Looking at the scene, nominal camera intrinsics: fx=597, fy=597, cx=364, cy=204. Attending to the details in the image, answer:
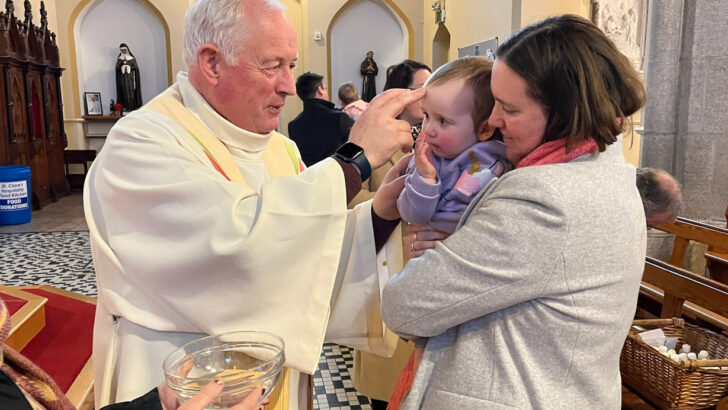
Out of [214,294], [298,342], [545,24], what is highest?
[545,24]

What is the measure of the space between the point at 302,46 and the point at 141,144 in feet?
37.7

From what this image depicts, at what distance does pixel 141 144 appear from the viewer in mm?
1404

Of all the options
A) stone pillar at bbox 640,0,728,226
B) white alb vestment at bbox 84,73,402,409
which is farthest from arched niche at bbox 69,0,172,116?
white alb vestment at bbox 84,73,402,409

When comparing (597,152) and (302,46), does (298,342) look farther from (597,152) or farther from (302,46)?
(302,46)

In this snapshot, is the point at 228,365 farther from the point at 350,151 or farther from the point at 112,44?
the point at 112,44

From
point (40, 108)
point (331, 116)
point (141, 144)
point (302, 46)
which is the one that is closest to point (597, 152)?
point (141, 144)

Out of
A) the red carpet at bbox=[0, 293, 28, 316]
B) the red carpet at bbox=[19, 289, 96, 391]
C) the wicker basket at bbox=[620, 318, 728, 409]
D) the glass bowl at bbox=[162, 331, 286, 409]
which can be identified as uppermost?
the glass bowl at bbox=[162, 331, 286, 409]

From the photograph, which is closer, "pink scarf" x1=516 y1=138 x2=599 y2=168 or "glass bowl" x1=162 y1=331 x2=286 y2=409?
"glass bowl" x1=162 y1=331 x2=286 y2=409

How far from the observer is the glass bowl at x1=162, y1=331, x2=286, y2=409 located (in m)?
0.97

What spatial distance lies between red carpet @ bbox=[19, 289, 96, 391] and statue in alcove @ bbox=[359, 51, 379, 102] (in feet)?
31.9

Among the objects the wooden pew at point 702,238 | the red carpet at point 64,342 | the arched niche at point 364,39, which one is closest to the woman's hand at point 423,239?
the wooden pew at point 702,238

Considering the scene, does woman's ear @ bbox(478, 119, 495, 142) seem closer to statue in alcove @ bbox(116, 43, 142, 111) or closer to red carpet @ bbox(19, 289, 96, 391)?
red carpet @ bbox(19, 289, 96, 391)

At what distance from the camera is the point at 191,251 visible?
128 cm

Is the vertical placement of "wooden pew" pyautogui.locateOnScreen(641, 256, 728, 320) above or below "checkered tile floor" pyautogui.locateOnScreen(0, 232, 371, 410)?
above
